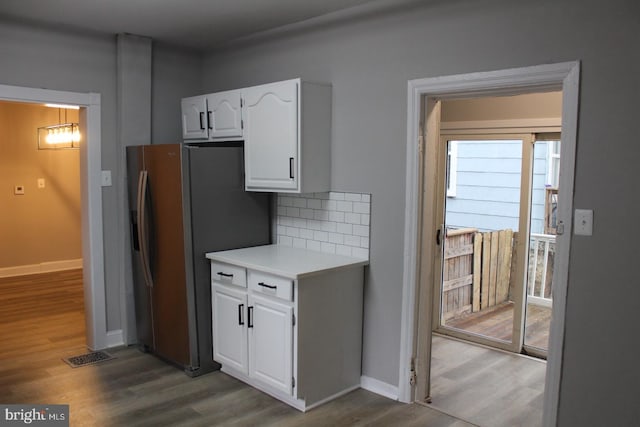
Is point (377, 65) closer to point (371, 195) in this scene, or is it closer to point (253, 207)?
point (371, 195)

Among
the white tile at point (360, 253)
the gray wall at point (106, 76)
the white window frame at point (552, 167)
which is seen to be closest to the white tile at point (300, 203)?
the white tile at point (360, 253)

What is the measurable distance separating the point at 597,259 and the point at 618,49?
0.94 metres

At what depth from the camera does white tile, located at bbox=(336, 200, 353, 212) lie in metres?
3.54

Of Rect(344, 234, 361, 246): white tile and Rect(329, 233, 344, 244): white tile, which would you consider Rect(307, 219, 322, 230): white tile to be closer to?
Rect(329, 233, 344, 244): white tile

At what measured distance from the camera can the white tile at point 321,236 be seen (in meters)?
3.72

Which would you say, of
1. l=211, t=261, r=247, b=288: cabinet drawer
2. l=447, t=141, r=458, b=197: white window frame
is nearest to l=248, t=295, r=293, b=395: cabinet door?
l=211, t=261, r=247, b=288: cabinet drawer

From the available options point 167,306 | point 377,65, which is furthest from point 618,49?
point 167,306

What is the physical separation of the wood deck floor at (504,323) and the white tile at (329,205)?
183cm

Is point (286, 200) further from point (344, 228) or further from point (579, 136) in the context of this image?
point (579, 136)

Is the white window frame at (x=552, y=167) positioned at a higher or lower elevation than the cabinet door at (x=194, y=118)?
lower

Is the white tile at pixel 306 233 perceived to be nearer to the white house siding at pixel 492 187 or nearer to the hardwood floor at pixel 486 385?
the hardwood floor at pixel 486 385

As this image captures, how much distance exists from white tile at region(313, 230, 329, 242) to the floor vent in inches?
71.0

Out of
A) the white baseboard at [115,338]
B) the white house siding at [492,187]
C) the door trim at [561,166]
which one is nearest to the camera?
the door trim at [561,166]

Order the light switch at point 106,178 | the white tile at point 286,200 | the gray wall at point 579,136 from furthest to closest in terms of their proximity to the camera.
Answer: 1. the light switch at point 106,178
2. the white tile at point 286,200
3. the gray wall at point 579,136
